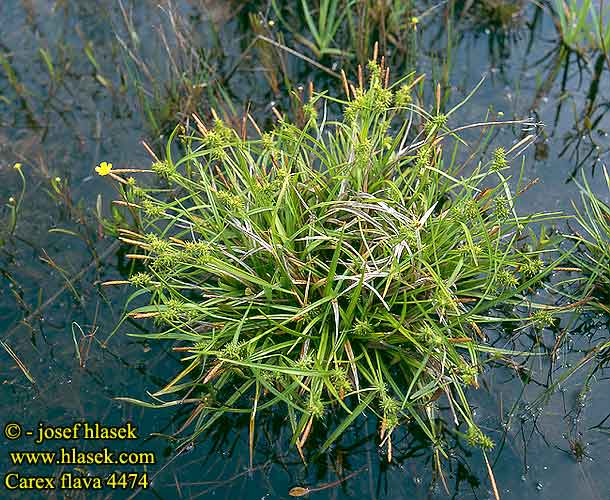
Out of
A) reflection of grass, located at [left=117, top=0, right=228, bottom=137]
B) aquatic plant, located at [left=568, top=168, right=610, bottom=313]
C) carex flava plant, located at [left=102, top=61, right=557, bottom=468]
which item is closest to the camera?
carex flava plant, located at [left=102, top=61, right=557, bottom=468]

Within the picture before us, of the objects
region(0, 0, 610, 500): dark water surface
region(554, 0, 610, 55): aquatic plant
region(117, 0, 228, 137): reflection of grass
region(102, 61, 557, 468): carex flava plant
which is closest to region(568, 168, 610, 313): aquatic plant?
region(0, 0, 610, 500): dark water surface

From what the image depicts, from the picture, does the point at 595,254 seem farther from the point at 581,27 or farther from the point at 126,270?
the point at 126,270

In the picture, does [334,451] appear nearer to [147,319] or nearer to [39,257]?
[147,319]

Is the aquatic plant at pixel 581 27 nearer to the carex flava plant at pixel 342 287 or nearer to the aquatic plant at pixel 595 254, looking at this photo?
the aquatic plant at pixel 595 254

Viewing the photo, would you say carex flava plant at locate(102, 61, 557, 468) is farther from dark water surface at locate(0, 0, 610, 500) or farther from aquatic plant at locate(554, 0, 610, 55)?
aquatic plant at locate(554, 0, 610, 55)

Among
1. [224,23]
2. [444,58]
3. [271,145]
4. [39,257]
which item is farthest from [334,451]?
[224,23]

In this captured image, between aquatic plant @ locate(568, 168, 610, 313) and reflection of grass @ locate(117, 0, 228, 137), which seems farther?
reflection of grass @ locate(117, 0, 228, 137)
